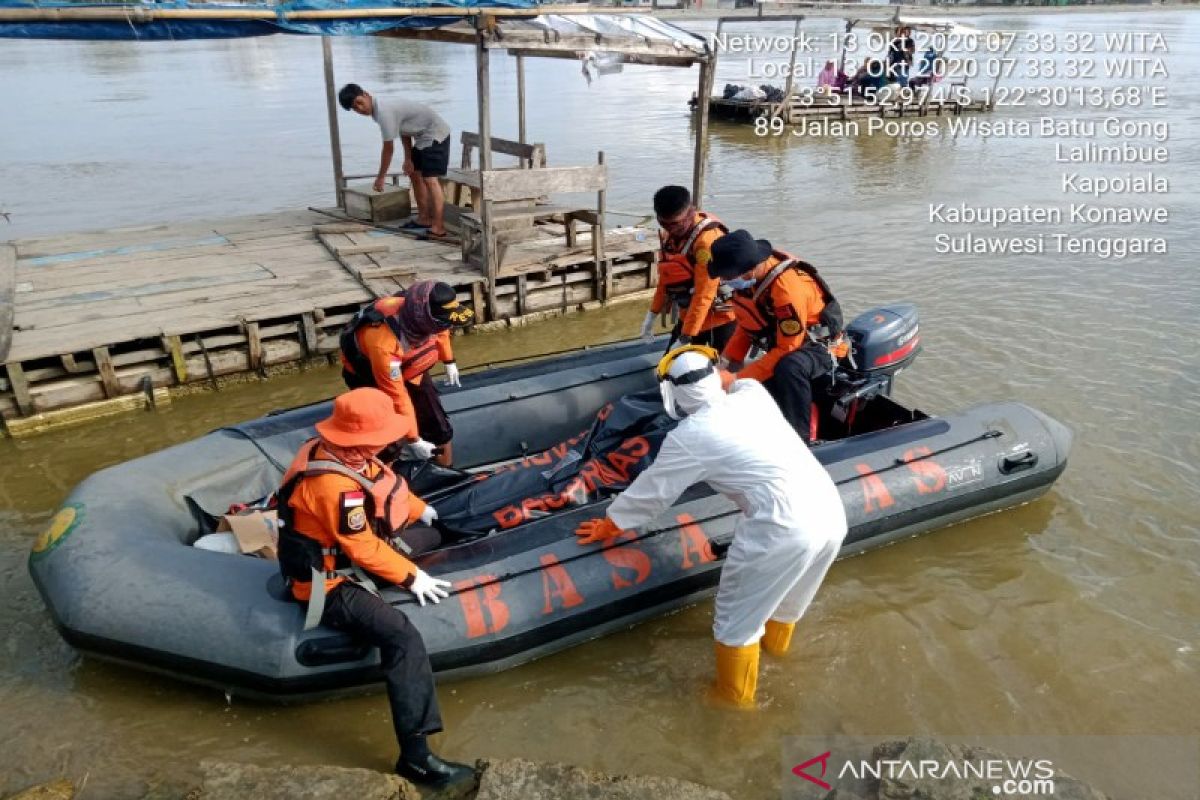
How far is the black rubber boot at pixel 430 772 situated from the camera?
326 cm

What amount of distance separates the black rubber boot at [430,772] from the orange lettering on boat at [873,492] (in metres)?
2.49

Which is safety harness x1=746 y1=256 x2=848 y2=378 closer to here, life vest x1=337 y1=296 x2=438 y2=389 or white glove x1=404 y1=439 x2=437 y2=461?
life vest x1=337 y1=296 x2=438 y2=389

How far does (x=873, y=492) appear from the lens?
4.57 m

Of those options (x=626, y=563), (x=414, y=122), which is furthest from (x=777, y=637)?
(x=414, y=122)

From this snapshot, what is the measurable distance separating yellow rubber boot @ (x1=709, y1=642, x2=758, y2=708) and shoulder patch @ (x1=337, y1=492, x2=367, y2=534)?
1.64 meters

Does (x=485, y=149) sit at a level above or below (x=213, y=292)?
above

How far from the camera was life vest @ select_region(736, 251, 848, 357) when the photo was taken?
4.51 metres

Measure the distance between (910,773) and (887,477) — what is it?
7.05ft

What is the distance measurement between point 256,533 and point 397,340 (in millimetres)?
1181

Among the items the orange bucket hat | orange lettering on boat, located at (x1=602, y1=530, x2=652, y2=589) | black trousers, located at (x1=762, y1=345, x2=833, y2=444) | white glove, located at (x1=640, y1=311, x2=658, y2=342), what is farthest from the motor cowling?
the orange bucket hat

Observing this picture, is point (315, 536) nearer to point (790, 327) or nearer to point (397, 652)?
point (397, 652)

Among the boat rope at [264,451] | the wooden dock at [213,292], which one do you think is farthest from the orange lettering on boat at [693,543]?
the wooden dock at [213,292]

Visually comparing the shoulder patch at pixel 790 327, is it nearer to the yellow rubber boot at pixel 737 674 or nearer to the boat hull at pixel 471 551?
the boat hull at pixel 471 551

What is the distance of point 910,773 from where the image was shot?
2713 mm
